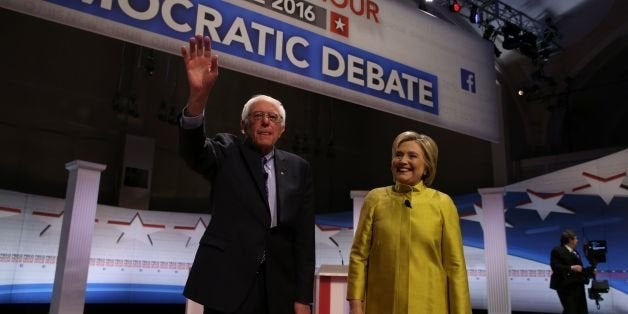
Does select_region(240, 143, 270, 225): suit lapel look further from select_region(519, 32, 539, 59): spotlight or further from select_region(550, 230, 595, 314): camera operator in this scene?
select_region(519, 32, 539, 59): spotlight

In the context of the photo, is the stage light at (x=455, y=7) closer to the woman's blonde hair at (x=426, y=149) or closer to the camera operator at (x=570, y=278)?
the camera operator at (x=570, y=278)

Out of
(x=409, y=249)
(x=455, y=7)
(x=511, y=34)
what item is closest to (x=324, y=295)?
(x=409, y=249)

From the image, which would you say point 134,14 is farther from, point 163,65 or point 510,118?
point 510,118

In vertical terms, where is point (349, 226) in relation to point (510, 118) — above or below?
below

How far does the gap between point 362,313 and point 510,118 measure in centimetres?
820

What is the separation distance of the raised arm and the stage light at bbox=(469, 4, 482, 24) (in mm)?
7243

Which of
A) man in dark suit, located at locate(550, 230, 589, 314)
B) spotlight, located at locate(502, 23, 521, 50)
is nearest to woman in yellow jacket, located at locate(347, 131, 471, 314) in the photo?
man in dark suit, located at locate(550, 230, 589, 314)

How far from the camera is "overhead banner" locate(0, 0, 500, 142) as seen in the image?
8.44ft

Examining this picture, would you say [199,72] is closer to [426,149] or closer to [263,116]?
[263,116]

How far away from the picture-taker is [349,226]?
9.86m

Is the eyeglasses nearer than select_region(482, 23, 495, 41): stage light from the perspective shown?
Yes

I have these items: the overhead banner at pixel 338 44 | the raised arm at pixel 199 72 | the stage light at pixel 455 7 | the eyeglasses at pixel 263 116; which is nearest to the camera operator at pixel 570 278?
the overhead banner at pixel 338 44

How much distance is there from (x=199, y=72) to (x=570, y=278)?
16.7ft

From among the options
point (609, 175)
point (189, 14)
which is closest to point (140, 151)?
point (189, 14)
